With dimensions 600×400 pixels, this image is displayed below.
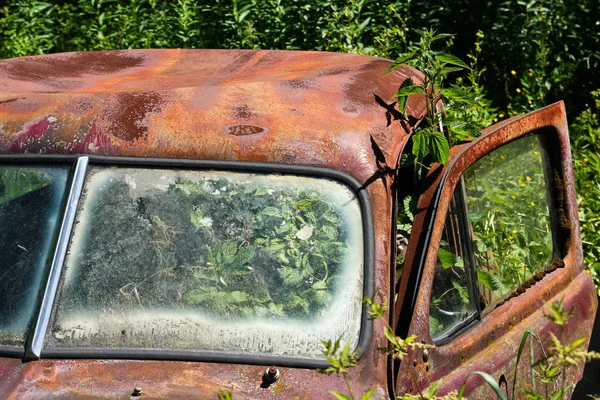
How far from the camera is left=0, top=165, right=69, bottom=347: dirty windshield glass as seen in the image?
8.98ft

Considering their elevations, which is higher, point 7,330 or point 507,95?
point 7,330

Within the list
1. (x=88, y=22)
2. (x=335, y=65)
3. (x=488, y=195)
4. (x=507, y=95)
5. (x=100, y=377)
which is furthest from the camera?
(x=88, y=22)

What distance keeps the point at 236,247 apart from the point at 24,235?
62 cm

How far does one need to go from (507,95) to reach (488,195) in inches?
139

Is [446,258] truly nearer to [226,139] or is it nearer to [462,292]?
[462,292]

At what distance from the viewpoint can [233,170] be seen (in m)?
2.92

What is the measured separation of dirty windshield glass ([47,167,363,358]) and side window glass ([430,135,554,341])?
399mm

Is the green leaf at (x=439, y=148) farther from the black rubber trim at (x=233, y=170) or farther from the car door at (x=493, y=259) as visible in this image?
the black rubber trim at (x=233, y=170)

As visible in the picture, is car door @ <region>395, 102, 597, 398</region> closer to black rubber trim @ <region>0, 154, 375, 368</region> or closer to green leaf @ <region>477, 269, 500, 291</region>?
green leaf @ <region>477, 269, 500, 291</region>

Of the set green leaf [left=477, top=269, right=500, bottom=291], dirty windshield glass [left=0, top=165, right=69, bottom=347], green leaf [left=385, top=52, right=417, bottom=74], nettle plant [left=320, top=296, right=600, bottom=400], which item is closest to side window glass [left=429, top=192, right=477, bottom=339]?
green leaf [left=477, top=269, right=500, bottom=291]

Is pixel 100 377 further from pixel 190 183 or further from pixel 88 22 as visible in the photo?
pixel 88 22

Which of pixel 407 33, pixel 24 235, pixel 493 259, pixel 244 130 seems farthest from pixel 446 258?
pixel 407 33

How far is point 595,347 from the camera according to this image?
3.64 m

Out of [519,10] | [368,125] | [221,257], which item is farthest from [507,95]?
[221,257]
